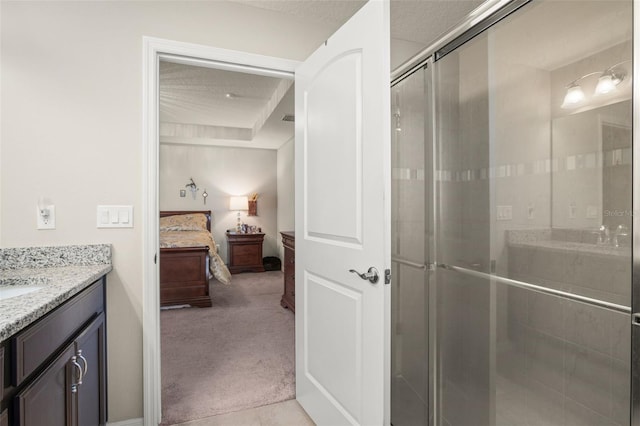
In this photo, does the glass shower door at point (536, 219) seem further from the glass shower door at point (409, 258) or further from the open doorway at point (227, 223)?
the open doorway at point (227, 223)

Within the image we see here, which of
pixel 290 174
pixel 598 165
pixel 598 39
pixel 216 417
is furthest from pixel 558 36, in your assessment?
pixel 290 174

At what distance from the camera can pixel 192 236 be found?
520cm

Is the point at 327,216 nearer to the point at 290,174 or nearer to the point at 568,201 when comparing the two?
the point at 568,201

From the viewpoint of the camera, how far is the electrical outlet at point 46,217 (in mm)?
1729

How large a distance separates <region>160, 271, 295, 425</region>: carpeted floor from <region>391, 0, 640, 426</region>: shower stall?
3.18 feet

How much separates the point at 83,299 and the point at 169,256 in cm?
286

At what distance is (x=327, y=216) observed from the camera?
176cm

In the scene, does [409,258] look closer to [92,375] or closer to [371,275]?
[371,275]

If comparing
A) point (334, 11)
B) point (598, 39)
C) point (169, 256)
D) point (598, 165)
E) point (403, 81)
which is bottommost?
point (169, 256)

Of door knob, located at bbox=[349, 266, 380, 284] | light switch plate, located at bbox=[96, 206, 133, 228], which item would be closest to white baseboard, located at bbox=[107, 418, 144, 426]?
light switch plate, located at bbox=[96, 206, 133, 228]

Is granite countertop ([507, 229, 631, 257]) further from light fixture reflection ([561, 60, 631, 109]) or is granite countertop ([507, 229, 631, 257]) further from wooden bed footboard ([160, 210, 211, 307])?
wooden bed footboard ([160, 210, 211, 307])

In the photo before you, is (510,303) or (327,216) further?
(327,216)

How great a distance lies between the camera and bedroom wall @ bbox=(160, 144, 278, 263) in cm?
659

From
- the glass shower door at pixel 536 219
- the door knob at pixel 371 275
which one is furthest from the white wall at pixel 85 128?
the glass shower door at pixel 536 219
